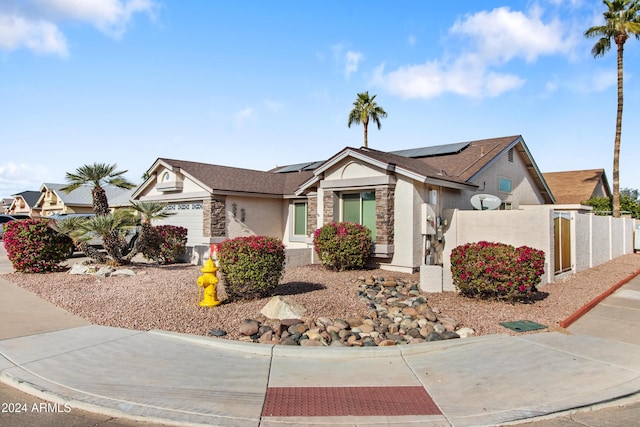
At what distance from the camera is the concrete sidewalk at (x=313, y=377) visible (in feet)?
14.0

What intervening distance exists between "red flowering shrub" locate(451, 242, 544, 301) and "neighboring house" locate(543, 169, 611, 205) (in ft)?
75.6

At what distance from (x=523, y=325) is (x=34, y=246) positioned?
13.2 meters

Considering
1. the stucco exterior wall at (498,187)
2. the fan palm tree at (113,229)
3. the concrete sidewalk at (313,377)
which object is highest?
the stucco exterior wall at (498,187)

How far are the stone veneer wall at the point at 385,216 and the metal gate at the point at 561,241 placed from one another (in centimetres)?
465

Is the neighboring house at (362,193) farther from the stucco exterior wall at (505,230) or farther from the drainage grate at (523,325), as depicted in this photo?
the drainage grate at (523,325)

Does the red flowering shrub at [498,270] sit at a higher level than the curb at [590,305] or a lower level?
higher

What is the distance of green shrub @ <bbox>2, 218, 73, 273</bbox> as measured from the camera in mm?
12523

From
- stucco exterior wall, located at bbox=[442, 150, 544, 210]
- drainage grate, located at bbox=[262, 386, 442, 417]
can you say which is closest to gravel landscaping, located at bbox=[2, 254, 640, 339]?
drainage grate, located at bbox=[262, 386, 442, 417]

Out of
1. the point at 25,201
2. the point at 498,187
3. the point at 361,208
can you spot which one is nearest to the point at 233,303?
the point at 361,208

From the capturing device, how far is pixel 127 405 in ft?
14.1

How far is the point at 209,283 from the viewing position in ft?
26.8

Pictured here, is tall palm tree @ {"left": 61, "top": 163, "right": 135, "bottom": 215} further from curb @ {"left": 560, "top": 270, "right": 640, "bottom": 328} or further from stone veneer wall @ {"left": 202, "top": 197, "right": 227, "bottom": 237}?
curb @ {"left": 560, "top": 270, "right": 640, "bottom": 328}

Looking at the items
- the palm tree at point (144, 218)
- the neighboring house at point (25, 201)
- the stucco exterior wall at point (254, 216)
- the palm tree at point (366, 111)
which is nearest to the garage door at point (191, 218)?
the stucco exterior wall at point (254, 216)

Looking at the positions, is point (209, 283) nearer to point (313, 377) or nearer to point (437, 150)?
point (313, 377)
